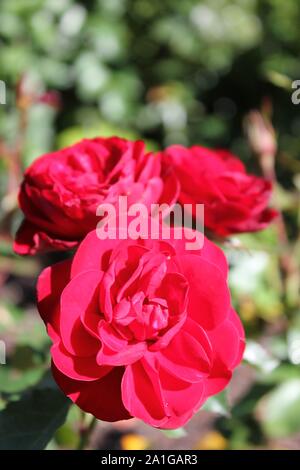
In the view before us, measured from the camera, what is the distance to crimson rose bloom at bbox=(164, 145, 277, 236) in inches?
28.6

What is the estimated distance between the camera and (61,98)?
89.5 inches

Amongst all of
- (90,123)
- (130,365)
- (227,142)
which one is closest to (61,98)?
(90,123)

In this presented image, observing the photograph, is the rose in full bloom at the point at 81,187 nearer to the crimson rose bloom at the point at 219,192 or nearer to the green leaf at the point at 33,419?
the crimson rose bloom at the point at 219,192

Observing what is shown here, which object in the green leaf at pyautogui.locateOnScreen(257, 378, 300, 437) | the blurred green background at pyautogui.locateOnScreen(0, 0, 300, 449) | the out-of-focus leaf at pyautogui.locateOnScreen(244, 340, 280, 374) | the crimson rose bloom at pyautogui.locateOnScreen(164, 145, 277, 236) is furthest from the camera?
the blurred green background at pyautogui.locateOnScreen(0, 0, 300, 449)

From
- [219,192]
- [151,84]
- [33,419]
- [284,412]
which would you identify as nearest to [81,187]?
[219,192]

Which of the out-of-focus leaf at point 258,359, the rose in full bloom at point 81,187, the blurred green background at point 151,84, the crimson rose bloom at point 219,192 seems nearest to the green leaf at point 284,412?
the blurred green background at point 151,84

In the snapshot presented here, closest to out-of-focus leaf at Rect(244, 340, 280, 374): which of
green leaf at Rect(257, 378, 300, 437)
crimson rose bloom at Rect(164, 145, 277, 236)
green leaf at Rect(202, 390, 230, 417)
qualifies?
green leaf at Rect(202, 390, 230, 417)

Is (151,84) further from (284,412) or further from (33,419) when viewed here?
(33,419)

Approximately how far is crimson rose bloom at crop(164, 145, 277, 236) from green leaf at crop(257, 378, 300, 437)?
596mm

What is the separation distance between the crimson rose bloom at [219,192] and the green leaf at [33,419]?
303 mm

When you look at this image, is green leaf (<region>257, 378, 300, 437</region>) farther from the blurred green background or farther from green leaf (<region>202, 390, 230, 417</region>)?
green leaf (<region>202, 390, 230, 417</region>)

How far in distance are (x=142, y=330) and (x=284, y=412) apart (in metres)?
0.79

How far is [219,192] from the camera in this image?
2.37ft

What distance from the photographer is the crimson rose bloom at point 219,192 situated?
73 cm
